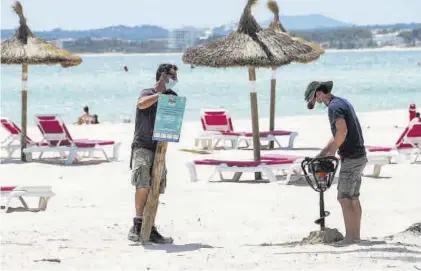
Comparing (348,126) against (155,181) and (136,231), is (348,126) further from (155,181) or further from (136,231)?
(136,231)

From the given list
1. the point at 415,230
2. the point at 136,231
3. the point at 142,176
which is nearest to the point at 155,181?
the point at 142,176

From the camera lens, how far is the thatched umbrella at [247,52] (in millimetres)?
14062

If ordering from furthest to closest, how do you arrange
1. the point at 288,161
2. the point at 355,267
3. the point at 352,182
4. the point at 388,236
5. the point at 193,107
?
the point at 193,107
the point at 288,161
the point at 388,236
the point at 352,182
the point at 355,267

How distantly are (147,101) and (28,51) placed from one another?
29.5 feet

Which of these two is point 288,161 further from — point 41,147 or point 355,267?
point 355,267

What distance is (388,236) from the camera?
8.88 m

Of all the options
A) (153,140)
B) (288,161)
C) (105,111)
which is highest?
(153,140)

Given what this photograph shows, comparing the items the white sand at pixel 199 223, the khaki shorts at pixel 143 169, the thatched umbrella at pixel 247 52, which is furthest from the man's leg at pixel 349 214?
the thatched umbrella at pixel 247 52

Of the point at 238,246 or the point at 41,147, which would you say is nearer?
the point at 238,246

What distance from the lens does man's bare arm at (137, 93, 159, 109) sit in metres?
8.38

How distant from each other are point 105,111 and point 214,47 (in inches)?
1143

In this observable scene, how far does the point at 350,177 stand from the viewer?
8227mm

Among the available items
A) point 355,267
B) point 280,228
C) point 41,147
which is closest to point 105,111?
point 41,147

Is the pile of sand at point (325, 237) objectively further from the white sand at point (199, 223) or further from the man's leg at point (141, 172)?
the man's leg at point (141, 172)
